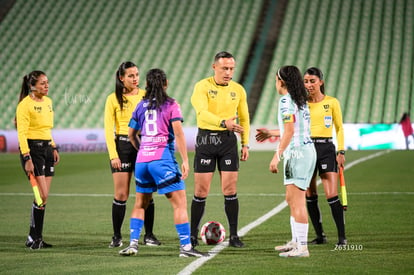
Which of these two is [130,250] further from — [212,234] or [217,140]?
[217,140]

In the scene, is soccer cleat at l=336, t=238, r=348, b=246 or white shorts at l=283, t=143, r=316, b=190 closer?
white shorts at l=283, t=143, r=316, b=190

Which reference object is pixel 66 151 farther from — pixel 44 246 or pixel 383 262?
pixel 383 262

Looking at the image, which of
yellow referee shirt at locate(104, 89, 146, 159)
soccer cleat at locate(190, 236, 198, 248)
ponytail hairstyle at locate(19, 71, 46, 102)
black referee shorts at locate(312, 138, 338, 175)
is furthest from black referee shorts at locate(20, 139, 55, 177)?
black referee shorts at locate(312, 138, 338, 175)

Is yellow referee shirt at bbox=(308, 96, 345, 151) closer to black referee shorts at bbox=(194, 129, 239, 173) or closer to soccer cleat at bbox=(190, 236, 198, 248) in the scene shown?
black referee shorts at bbox=(194, 129, 239, 173)

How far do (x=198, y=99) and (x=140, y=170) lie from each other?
1307 mm

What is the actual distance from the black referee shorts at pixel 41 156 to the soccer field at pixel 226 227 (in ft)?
2.91

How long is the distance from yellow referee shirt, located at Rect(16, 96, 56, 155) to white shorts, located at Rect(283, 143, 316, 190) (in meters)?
3.00

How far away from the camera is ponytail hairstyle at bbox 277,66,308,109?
7531 millimetres

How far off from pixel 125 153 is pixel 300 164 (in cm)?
217

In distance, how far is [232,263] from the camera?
7312mm

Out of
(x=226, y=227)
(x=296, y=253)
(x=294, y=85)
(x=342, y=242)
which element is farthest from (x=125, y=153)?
(x=342, y=242)

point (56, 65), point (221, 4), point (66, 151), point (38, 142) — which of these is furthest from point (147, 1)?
point (38, 142)

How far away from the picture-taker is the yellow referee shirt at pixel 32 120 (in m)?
8.70

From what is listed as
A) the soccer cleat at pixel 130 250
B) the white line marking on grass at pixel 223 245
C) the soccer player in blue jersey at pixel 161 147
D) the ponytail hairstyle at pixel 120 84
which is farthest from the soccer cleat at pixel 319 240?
the ponytail hairstyle at pixel 120 84
